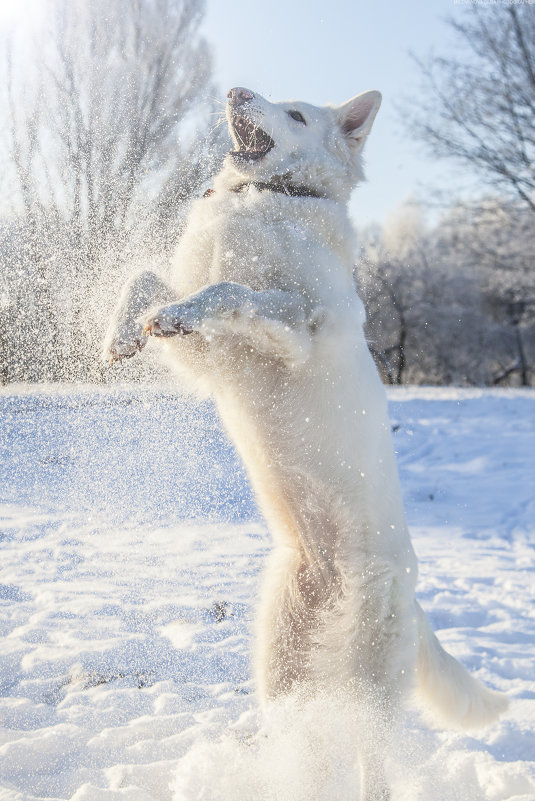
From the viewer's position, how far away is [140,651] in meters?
3.28

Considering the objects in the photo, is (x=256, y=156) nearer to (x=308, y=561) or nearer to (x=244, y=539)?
(x=308, y=561)

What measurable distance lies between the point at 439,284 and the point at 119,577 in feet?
91.1

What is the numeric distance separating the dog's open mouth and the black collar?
0.37ft

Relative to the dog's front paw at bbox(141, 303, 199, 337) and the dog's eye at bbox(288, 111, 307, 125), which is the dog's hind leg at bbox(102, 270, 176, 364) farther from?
the dog's eye at bbox(288, 111, 307, 125)

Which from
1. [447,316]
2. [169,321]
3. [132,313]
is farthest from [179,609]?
[447,316]

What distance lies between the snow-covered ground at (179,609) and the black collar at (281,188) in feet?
6.84

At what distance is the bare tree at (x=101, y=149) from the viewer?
5441mm

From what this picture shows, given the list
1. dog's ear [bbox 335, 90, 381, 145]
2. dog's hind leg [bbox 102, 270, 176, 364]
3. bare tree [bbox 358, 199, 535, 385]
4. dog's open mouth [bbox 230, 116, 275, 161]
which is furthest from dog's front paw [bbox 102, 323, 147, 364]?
bare tree [bbox 358, 199, 535, 385]

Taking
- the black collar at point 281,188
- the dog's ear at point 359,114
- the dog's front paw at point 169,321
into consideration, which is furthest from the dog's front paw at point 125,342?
the dog's ear at point 359,114

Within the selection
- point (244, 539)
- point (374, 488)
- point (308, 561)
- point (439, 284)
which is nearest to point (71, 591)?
point (244, 539)

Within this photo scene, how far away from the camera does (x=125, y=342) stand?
2.27m

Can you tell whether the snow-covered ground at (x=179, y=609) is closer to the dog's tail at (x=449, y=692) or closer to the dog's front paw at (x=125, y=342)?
the dog's tail at (x=449, y=692)

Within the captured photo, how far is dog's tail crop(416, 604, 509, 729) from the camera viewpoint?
2.52 meters

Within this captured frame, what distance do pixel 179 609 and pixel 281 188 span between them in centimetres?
240
